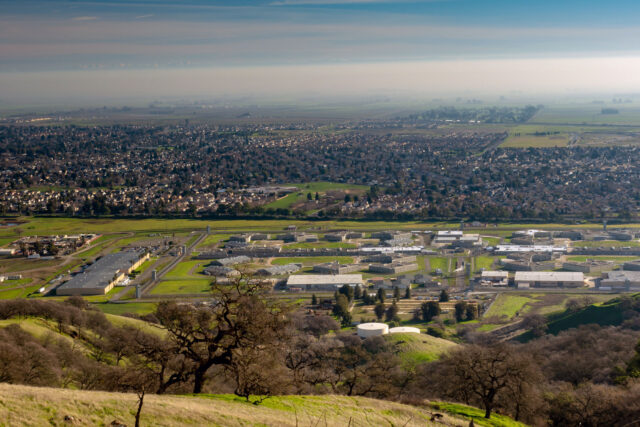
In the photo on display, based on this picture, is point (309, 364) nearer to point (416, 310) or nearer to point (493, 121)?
point (416, 310)

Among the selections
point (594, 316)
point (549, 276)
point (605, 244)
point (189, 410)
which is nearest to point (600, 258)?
point (605, 244)

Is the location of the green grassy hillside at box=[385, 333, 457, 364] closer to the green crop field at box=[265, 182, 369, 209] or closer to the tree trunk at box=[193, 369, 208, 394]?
the tree trunk at box=[193, 369, 208, 394]

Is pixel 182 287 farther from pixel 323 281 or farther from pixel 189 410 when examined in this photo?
pixel 189 410

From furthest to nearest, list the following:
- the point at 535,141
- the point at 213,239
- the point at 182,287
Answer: the point at 535,141, the point at 213,239, the point at 182,287

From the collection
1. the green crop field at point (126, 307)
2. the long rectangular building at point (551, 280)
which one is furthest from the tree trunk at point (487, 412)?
the long rectangular building at point (551, 280)

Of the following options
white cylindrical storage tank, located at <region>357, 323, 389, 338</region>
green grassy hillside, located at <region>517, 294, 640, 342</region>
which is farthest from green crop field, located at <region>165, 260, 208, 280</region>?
green grassy hillside, located at <region>517, 294, 640, 342</region>

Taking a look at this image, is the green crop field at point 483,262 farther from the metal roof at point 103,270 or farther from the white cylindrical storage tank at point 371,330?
the metal roof at point 103,270
